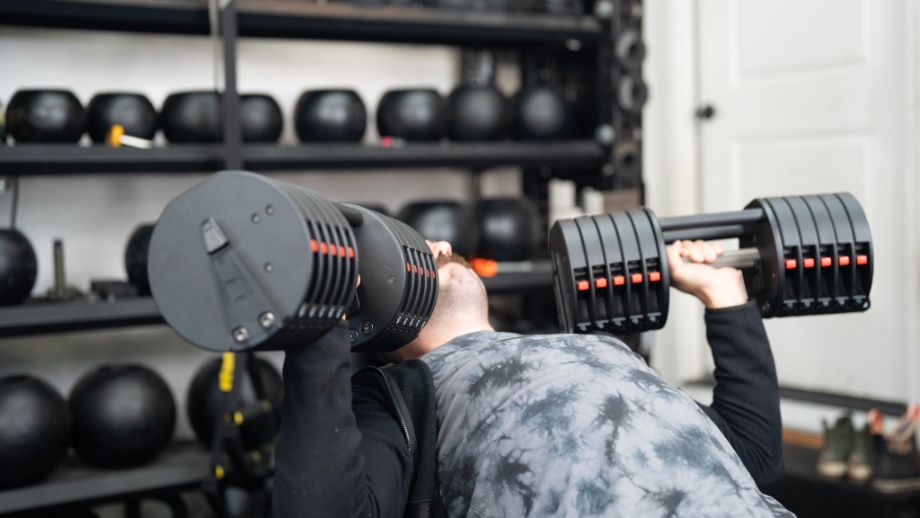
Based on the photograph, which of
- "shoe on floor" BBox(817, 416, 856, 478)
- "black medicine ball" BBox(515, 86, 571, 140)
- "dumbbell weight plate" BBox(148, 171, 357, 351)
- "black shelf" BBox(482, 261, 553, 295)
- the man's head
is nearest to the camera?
"dumbbell weight plate" BBox(148, 171, 357, 351)

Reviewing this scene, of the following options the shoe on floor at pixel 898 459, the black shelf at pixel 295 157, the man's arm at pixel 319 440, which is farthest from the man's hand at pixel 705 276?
the black shelf at pixel 295 157

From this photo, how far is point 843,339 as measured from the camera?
3.66 metres

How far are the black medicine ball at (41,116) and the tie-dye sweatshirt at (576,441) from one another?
6.83ft

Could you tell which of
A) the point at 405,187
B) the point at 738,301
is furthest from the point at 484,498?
the point at 405,187

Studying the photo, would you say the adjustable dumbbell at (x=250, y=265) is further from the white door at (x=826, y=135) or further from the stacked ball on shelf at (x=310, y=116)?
the white door at (x=826, y=135)

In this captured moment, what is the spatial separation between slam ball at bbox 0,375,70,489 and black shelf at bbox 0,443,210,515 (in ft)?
0.16

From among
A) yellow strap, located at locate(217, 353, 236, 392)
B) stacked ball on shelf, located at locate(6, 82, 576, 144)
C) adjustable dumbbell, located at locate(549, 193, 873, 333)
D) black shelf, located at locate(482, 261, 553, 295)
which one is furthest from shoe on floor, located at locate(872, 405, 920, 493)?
yellow strap, located at locate(217, 353, 236, 392)

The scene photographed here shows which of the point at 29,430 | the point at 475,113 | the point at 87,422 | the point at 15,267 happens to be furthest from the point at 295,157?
the point at 29,430

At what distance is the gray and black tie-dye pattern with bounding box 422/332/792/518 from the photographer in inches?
52.5

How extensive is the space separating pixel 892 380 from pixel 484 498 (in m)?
2.57

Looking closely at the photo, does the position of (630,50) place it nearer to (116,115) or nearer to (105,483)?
(116,115)

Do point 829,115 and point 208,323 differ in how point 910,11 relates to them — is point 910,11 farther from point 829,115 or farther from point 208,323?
point 208,323

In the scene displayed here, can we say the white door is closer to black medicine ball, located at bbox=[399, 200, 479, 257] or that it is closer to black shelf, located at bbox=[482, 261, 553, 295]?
black shelf, located at bbox=[482, 261, 553, 295]

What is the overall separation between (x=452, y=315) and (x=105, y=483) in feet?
5.97
